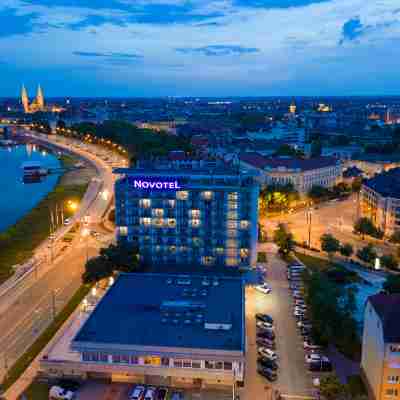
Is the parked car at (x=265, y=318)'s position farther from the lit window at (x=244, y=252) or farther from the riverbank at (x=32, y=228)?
the riverbank at (x=32, y=228)

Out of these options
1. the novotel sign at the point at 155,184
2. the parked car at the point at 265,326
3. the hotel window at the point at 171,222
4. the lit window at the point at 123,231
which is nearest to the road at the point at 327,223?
the hotel window at the point at 171,222

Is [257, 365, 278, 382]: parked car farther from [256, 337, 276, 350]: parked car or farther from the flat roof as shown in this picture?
[256, 337, 276, 350]: parked car

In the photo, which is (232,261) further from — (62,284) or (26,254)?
(26,254)

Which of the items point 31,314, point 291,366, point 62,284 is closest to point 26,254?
point 62,284

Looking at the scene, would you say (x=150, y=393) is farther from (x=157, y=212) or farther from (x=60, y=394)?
(x=157, y=212)

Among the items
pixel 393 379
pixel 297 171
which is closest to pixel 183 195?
pixel 393 379
